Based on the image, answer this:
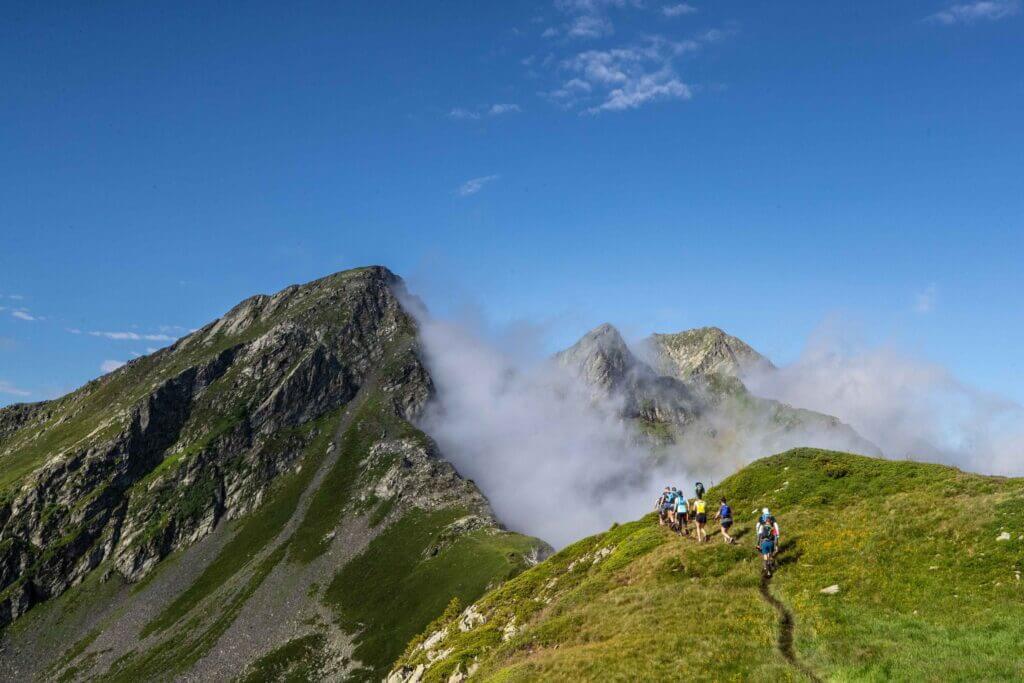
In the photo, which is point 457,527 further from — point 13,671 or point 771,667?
point 771,667

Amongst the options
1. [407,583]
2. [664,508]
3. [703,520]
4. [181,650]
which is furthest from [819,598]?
[181,650]

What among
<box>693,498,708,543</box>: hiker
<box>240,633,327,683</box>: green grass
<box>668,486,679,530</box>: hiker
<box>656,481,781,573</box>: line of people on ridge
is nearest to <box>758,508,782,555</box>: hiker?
<box>656,481,781,573</box>: line of people on ridge

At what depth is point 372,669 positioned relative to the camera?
5266 inches

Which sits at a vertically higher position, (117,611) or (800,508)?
(800,508)

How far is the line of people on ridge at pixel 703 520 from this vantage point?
133ft

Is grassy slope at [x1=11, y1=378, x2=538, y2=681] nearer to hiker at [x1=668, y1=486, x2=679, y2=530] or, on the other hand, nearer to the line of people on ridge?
the line of people on ridge

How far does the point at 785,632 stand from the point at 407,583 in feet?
511

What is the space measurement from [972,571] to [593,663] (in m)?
21.1

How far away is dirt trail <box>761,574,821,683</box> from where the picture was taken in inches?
1135

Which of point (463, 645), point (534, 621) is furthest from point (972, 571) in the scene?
point (463, 645)

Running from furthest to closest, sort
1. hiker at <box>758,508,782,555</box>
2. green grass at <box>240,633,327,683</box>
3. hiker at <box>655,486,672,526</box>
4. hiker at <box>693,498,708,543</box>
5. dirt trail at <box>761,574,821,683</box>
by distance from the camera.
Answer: green grass at <box>240,633,327,683</box>
hiker at <box>655,486,672,526</box>
hiker at <box>693,498,708,543</box>
hiker at <box>758,508,782,555</box>
dirt trail at <box>761,574,821,683</box>

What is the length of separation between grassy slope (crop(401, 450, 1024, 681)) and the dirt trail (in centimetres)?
37

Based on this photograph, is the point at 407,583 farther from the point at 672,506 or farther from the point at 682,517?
the point at 682,517

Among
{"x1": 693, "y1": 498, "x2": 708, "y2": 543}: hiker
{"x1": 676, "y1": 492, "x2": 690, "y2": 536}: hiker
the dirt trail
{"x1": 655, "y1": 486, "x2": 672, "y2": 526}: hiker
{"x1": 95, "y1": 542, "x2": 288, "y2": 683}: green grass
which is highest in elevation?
{"x1": 655, "y1": 486, "x2": 672, "y2": 526}: hiker
